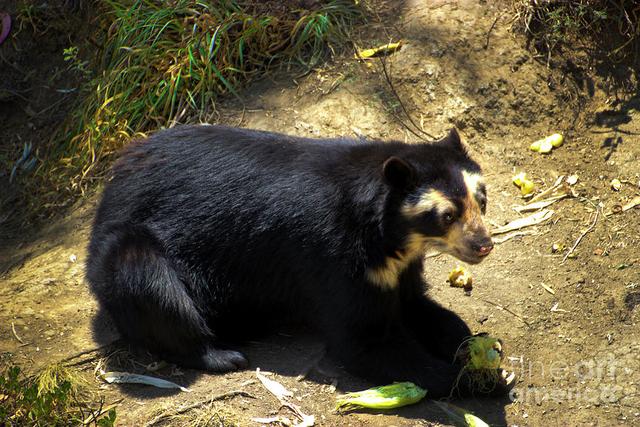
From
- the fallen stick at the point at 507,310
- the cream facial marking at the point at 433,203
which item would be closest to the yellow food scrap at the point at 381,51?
the fallen stick at the point at 507,310

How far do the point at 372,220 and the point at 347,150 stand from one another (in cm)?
64

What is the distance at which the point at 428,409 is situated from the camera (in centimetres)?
579

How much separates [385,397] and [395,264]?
908 millimetres

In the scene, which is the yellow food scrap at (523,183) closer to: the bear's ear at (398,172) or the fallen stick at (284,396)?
the bear's ear at (398,172)

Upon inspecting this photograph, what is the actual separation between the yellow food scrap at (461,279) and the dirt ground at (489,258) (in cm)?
7

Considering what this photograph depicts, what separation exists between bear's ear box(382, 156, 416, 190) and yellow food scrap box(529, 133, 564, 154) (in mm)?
2761

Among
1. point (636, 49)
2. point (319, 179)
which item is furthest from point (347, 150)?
point (636, 49)

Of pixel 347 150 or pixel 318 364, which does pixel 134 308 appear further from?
pixel 347 150

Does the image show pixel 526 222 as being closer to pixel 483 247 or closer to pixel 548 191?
pixel 548 191

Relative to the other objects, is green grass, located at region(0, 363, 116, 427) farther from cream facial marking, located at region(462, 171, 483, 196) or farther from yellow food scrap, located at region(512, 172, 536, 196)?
yellow food scrap, located at region(512, 172, 536, 196)

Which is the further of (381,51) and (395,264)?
(381,51)

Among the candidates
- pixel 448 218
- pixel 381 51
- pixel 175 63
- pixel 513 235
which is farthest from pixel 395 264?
pixel 175 63

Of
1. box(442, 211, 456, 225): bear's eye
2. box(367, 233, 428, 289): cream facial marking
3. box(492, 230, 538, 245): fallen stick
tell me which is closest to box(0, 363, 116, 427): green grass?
box(367, 233, 428, 289): cream facial marking

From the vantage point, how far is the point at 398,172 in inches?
220
